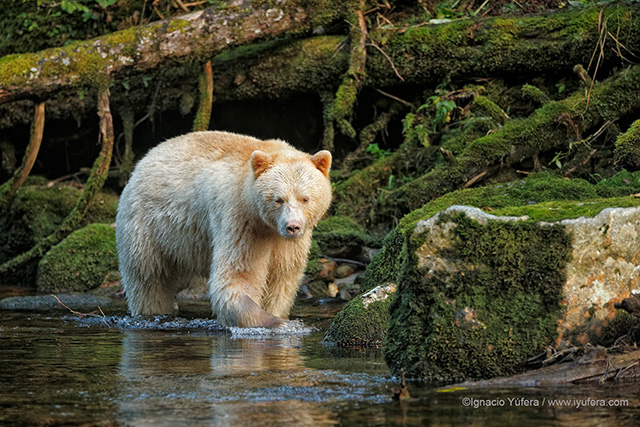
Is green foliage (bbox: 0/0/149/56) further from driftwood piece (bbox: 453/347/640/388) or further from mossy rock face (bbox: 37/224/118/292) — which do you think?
driftwood piece (bbox: 453/347/640/388)

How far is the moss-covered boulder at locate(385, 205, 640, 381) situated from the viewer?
14.6 feet

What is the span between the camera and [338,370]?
491 centimetres

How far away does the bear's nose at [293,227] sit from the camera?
649 centimetres

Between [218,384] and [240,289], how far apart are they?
2.54 meters

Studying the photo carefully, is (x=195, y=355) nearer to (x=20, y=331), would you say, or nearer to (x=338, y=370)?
(x=338, y=370)

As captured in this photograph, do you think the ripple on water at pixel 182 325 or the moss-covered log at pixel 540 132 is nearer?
the ripple on water at pixel 182 325

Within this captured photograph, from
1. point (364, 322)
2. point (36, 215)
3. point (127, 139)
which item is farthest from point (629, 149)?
point (36, 215)

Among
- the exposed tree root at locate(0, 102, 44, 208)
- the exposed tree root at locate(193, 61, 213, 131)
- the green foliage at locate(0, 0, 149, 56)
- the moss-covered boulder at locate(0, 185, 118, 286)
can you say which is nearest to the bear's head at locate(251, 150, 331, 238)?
the exposed tree root at locate(193, 61, 213, 131)

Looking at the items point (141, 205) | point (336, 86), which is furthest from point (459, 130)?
point (141, 205)

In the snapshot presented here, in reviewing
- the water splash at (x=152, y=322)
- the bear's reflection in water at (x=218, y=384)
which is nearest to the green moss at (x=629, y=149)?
the bear's reflection in water at (x=218, y=384)

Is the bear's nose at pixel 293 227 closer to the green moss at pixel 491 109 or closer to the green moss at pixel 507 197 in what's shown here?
the green moss at pixel 507 197

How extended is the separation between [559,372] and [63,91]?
7.73 metres

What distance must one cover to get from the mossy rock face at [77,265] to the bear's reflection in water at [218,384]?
411cm

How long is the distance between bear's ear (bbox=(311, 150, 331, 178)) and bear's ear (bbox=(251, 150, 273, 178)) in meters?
0.40
